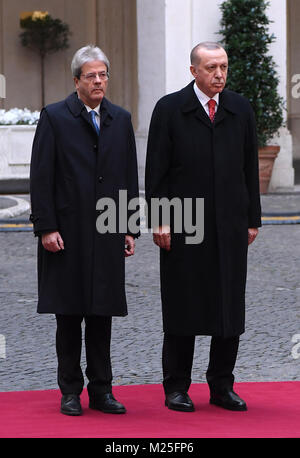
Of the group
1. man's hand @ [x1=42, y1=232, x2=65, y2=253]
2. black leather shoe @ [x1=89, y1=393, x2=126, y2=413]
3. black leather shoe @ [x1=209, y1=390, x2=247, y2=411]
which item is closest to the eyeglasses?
man's hand @ [x1=42, y1=232, x2=65, y2=253]

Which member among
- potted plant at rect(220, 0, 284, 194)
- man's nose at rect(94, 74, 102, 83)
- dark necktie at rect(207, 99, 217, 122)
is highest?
potted plant at rect(220, 0, 284, 194)

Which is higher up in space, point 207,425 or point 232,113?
point 232,113

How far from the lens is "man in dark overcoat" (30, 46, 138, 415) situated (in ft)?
16.8

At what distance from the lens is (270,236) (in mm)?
11961

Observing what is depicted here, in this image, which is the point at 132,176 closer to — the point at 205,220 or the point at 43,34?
the point at 205,220

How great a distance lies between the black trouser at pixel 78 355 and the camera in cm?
520

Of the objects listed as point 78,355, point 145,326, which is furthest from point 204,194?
point 145,326

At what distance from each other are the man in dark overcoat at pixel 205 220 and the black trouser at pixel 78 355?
28cm

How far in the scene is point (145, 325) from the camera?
24.5ft

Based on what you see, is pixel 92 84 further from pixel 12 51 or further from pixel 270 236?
pixel 12 51

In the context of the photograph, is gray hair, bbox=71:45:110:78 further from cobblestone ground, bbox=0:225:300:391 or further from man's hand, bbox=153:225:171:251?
cobblestone ground, bbox=0:225:300:391

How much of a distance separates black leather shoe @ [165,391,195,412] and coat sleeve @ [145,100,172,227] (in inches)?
30.0

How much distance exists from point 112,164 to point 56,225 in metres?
0.37
